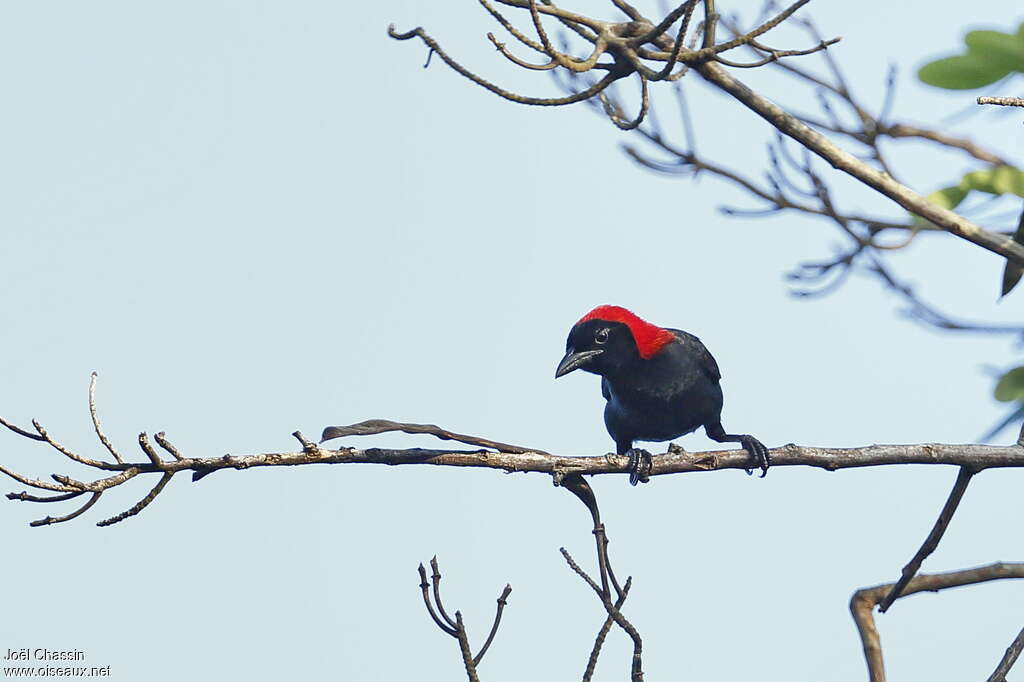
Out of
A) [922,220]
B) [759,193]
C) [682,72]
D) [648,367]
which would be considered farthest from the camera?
[648,367]

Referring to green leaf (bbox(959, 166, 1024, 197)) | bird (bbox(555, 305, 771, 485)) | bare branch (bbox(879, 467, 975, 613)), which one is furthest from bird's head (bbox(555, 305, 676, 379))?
green leaf (bbox(959, 166, 1024, 197))

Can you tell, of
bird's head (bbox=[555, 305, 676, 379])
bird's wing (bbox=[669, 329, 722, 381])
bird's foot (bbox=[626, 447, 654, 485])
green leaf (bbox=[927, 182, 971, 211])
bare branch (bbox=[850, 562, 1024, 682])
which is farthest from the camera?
bird's wing (bbox=[669, 329, 722, 381])

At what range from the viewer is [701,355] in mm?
6867

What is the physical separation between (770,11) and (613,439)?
2.62 m

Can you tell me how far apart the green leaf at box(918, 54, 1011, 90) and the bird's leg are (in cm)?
190

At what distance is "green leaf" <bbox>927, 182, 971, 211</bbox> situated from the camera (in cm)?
263

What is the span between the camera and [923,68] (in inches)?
93.1

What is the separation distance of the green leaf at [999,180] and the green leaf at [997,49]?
30 cm

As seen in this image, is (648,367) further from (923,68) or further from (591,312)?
(923,68)

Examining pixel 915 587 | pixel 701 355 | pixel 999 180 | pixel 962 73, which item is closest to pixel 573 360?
pixel 701 355

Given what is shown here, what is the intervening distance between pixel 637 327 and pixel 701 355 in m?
0.48

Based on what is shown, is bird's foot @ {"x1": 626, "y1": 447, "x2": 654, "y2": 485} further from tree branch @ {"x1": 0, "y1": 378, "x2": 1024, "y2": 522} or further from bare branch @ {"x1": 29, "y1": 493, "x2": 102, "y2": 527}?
bare branch @ {"x1": 29, "y1": 493, "x2": 102, "y2": 527}

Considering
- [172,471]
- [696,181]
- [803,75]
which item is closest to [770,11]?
[803,75]

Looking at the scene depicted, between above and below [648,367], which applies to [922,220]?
below
